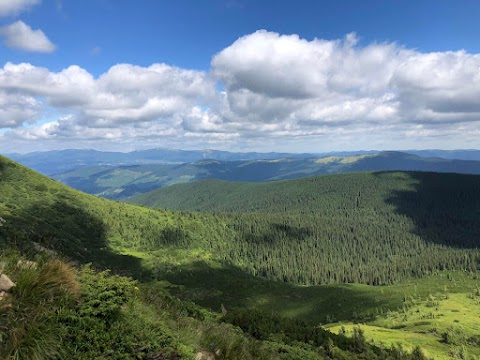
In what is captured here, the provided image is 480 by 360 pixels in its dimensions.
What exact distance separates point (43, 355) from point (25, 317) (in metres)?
1.34

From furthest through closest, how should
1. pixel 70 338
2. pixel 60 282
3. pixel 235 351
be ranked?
1. pixel 235 351
2. pixel 60 282
3. pixel 70 338

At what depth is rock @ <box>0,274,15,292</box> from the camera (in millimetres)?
10820

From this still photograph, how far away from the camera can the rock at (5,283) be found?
10.8 m

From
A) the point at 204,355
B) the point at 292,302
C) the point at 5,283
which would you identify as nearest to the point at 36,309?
the point at 5,283

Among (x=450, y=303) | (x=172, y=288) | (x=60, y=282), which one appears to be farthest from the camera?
(x=450, y=303)

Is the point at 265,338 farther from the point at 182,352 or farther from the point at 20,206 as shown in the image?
the point at 20,206

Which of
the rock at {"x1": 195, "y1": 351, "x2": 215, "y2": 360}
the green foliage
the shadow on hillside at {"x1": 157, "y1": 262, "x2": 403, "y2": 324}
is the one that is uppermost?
the green foliage

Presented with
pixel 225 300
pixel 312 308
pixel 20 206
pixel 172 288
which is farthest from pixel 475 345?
pixel 20 206

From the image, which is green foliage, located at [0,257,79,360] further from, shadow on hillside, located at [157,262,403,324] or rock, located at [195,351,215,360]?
shadow on hillside, located at [157,262,403,324]

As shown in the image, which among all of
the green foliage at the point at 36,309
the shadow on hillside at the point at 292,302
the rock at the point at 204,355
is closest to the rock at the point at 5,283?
the green foliage at the point at 36,309

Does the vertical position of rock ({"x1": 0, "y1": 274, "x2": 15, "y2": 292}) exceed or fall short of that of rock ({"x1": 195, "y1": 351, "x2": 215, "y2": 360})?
it exceeds it

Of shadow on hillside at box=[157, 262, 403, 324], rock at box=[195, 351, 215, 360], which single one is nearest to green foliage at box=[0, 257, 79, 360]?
rock at box=[195, 351, 215, 360]

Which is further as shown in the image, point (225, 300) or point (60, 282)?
point (225, 300)

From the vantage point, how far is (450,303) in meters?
188
